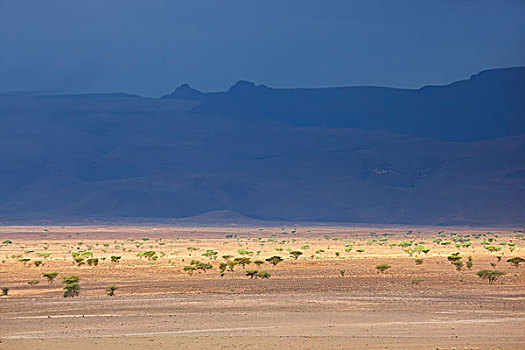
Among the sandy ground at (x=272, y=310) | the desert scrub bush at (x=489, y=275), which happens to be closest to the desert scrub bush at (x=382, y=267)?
the sandy ground at (x=272, y=310)

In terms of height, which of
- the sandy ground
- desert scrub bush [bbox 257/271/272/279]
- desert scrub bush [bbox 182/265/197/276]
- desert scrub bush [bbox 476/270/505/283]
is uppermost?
desert scrub bush [bbox 182/265/197/276]

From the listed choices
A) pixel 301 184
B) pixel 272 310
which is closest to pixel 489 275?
pixel 272 310

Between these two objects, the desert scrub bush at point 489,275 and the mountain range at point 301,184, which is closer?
the desert scrub bush at point 489,275

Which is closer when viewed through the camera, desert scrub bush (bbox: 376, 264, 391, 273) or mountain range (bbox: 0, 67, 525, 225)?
desert scrub bush (bbox: 376, 264, 391, 273)

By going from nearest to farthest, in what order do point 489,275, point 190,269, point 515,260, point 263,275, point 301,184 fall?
point 489,275
point 263,275
point 190,269
point 515,260
point 301,184

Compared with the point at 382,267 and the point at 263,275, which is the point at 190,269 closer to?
the point at 263,275

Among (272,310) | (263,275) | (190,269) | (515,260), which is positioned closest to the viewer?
(272,310)

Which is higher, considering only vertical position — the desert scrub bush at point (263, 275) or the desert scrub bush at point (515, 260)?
the desert scrub bush at point (515, 260)

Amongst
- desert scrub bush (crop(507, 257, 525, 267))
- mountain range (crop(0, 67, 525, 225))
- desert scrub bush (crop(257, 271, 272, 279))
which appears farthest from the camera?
mountain range (crop(0, 67, 525, 225))

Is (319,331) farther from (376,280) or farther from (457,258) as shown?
(457,258)

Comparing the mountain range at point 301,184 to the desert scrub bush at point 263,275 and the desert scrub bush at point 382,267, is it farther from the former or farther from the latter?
the desert scrub bush at point 263,275

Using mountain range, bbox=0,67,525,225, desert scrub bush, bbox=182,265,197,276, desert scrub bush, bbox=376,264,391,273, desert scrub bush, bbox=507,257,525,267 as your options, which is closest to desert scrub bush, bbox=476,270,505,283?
desert scrub bush, bbox=376,264,391,273

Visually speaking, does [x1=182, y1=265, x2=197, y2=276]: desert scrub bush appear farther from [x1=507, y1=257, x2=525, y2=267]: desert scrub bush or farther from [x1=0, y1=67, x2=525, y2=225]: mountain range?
[x1=0, y1=67, x2=525, y2=225]: mountain range

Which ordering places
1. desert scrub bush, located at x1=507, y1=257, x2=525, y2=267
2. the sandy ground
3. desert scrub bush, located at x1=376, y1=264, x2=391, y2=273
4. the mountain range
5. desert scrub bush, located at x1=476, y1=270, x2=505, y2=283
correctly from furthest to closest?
the mountain range
desert scrub bush, located at x1=507, y1=257, x2=525, y2=267
desert scrub bush, located at x1=376, y1=264, x2=391, y2=273
desert scrub bush, located at x1=476, y1=270, x2=505, y2=283
the sandy ground
